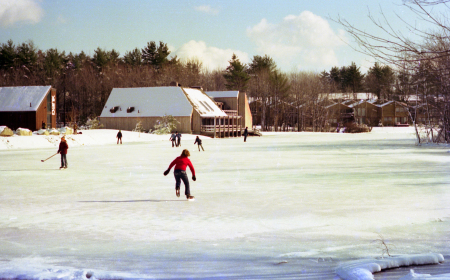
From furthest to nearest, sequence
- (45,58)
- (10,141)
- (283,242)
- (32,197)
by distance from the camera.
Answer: (45,58) < (10,141) < (32,197) < (283,242)

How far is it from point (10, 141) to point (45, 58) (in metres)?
51.3

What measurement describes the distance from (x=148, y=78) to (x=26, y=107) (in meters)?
35.0

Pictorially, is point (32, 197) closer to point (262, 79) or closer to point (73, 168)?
point (73, 168)

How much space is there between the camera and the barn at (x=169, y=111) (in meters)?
61.9

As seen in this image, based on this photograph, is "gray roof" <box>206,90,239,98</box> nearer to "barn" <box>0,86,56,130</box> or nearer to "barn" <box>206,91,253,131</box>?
"barn" <box>206,91,253,131</box>

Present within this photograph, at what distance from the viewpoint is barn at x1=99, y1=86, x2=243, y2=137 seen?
61906 millimetres

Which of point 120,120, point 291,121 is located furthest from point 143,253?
point 291,121

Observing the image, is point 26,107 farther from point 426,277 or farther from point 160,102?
point 426,277

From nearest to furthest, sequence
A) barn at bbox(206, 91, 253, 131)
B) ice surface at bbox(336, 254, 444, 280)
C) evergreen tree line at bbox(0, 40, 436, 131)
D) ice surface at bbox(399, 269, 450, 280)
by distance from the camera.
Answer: ice surface at bbox(399, 269, 450, 280)
ice surface at bbox(336, 254, 444, 280)
barn at bbox(206, 91, 253, 131)
evergreen tree line at bbox(0, 40, 436, 131)

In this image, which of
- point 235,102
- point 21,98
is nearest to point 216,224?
point 21,98

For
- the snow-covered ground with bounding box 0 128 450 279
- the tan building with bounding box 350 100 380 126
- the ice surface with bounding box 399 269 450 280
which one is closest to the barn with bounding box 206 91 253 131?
the tan building with bounding box 350 100 380 126

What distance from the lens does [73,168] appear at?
2022cm

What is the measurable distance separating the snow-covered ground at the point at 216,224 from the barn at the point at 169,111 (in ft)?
147

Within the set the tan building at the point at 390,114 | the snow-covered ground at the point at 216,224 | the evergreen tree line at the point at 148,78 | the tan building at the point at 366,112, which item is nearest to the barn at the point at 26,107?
the evergreen tree line at the point at 148,78
